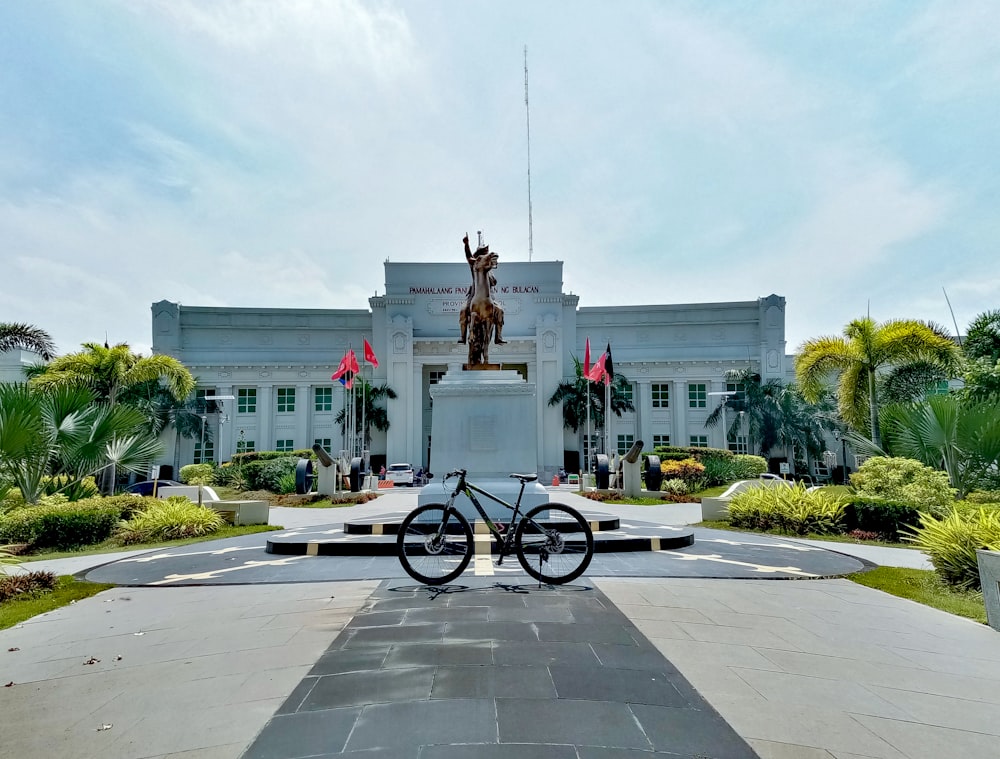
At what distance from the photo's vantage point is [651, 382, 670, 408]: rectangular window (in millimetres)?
47469

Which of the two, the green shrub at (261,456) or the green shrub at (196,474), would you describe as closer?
the green shrub at (196,474)

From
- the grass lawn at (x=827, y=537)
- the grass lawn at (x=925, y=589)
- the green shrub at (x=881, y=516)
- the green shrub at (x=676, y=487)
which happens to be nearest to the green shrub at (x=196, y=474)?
the green shrub at (x=676, y=487)

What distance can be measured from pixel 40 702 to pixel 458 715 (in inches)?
107

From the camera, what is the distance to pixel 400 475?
39.1 meters

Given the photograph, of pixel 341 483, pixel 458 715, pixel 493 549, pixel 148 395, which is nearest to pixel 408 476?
pixel 341 483

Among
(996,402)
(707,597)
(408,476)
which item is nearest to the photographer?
(707,597)

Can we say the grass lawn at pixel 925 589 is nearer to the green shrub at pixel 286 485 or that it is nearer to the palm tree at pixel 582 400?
the green shrub at pixel 286 485

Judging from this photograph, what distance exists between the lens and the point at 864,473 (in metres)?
15.6

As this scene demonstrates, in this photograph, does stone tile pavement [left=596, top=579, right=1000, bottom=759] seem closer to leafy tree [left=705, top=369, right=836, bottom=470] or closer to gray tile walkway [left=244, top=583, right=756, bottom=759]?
gray tile walkway [left=244, top=583, right=756, bottom=759]

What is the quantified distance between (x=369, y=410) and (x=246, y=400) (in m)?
10.3

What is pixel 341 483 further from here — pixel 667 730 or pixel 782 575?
pixel 667 730

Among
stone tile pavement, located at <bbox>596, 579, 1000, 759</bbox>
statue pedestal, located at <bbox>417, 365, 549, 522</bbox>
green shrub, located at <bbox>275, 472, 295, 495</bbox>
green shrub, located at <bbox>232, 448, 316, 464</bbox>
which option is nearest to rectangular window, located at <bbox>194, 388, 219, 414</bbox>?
green shrub, located at <bbox>232, 448, 316, 464</bbox>

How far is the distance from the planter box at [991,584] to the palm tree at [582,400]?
3711 cm

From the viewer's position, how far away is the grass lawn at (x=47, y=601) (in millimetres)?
6406
